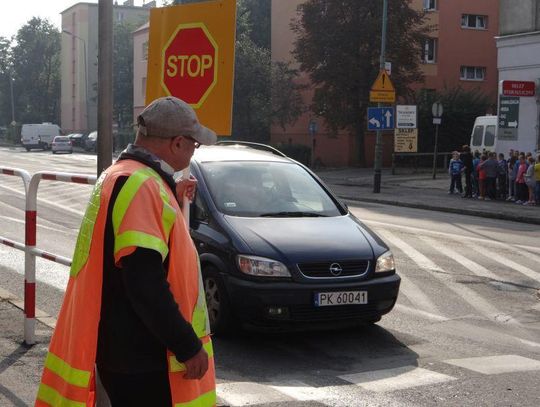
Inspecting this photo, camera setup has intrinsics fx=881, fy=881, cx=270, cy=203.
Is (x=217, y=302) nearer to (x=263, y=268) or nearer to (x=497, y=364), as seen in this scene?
(x=263, y=268)

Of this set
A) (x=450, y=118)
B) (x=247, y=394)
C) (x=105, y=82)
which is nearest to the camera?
(x=105, y=82)

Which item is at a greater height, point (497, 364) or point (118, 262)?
point (118, 262)

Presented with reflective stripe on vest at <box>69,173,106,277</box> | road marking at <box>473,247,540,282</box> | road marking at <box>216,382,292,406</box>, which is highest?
reflective stripe on vest at <box>69,173,106,277</box>

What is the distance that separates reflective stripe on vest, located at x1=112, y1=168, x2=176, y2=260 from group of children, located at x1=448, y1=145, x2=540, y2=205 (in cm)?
2305

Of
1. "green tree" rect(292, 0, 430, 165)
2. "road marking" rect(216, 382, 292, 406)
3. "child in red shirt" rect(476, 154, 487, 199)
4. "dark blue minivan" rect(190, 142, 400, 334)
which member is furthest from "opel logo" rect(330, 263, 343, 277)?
"green tree" rect(292, 0, 430, 165)

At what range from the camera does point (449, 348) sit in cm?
735

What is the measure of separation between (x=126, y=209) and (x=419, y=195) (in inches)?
1042

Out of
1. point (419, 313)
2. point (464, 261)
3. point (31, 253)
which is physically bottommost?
point (464, 261)

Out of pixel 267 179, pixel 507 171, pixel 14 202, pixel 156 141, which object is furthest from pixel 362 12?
pixel 156 141

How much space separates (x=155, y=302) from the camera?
2.93m

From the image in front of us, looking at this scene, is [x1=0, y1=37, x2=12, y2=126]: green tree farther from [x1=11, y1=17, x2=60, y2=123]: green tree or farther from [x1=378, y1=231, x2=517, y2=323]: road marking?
[x1=378, y1=231, x2=517, y2=323]: road marking

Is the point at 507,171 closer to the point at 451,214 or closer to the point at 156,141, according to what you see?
the point at 451,214

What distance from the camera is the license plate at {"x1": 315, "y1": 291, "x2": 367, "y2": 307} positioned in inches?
278

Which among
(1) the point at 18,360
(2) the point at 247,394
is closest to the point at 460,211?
(2) the point at 247,394
